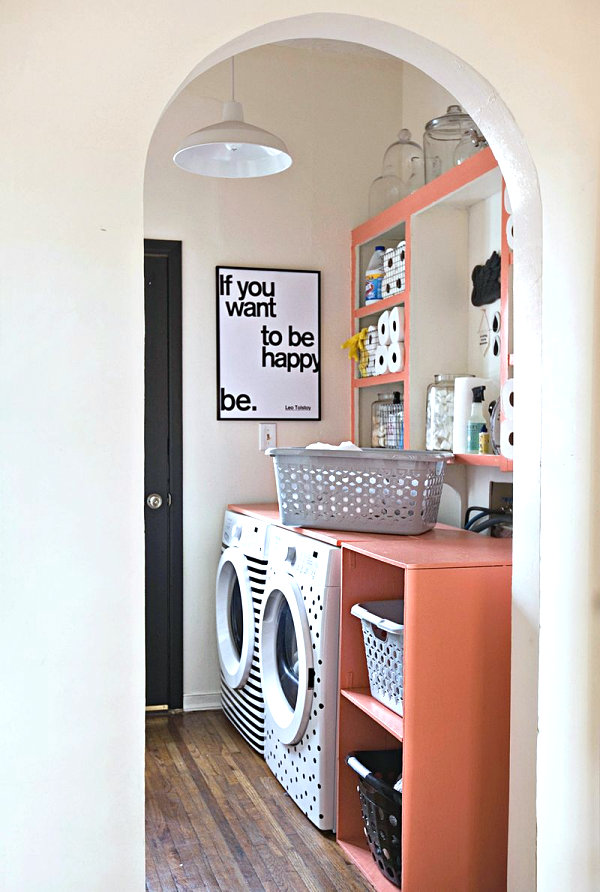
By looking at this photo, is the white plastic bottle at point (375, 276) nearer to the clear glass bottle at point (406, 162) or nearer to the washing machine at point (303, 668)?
the clear glass bottle at point (406, 162)

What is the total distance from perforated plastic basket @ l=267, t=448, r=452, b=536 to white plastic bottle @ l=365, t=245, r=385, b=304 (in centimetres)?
109

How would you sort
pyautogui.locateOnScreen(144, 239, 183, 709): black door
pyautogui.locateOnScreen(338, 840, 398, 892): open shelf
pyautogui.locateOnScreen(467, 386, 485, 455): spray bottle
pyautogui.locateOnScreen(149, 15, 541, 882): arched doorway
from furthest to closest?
pyautogui.locateOnScreen(144, 239, 183, 709): black door
pyautogui.locateOnScreen(467, 386, 485, 455): spray bottle
pyautogui.locateOnScreen(338, 840, 398, 892): open shelf
pyautogui.locateOnScreen(149, 15, 541, 882): arched doorway

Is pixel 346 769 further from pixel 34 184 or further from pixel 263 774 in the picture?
pixel 34 184

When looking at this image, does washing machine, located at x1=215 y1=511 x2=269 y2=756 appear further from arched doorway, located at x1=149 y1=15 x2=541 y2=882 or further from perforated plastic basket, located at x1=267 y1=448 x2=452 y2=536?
arched doorway, located at x1=149 y1=15 x2=541 y2=882

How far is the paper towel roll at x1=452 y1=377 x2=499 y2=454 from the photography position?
9.72 ft

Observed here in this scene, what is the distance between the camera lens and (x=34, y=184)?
156 centimetres

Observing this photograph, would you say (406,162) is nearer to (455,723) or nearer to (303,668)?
(303,668)

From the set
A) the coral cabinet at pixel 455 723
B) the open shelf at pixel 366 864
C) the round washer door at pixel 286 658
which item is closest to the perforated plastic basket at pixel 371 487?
the round washer door at pixel 286 658

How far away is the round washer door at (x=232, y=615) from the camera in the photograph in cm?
342

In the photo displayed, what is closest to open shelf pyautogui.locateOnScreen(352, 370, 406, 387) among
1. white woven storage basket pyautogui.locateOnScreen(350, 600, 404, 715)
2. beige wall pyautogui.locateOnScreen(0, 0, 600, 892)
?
white woven storage basket pyautogui.locateOnScreen(350, 600, 404, 715)

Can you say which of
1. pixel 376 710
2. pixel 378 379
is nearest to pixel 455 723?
pixel 376 710

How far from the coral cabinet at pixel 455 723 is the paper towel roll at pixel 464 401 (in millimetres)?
770

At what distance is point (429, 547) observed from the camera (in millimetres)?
2510

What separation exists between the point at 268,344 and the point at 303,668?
5.28ft
